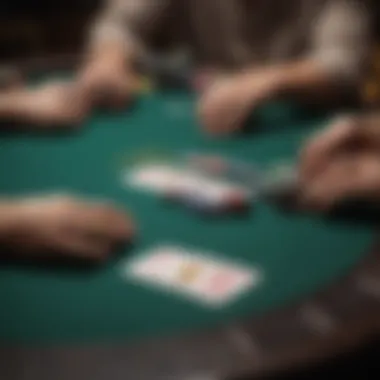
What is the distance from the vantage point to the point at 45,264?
875mm

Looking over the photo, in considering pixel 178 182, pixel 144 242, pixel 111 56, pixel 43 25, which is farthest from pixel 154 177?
pixel 43 25

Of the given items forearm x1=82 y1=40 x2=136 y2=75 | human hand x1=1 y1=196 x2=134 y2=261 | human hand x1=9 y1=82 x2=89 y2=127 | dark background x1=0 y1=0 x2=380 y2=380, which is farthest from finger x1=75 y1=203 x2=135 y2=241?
dark background x1=0 y1=0 x2=380 y2=380

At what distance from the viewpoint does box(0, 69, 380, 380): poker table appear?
73cm

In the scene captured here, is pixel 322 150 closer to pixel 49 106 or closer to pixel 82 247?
pixel 82 247

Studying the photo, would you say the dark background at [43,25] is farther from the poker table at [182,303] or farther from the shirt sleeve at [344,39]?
the poker table at [182,303]

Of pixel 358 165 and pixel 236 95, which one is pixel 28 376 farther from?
pixel 236 95

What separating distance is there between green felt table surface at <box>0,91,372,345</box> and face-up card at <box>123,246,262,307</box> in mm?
11

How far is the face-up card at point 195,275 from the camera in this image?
2.72ft

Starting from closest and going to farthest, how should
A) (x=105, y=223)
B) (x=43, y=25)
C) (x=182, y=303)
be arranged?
(x=182, y=303) < (x=105, y=223) < (x=43, y=25)

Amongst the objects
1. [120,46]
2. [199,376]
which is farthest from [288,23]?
[199,376]

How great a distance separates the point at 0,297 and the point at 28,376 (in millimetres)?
125

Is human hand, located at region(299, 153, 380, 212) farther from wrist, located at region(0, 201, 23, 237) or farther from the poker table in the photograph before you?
wrist, located at region(0, 201, 23, 237)

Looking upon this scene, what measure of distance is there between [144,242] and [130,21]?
1009 millimetres

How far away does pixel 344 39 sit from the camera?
1.67 m
